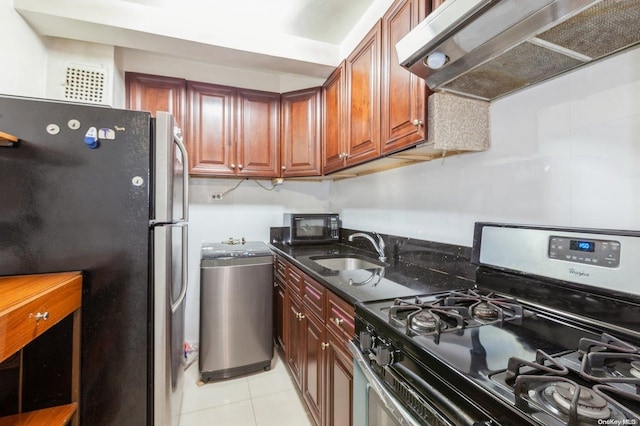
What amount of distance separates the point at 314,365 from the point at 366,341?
800 millimetres

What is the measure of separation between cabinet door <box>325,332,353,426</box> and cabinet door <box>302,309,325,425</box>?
0.28ft

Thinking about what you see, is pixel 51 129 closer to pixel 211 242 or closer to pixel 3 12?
pixel 3 12

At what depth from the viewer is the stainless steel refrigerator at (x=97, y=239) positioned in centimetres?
112

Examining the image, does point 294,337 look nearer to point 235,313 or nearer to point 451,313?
point 235,313

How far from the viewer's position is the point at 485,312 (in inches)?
36.3

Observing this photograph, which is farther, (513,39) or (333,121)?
(333,121)

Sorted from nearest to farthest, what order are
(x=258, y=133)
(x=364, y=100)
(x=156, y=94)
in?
(x=364, y=100) < (x=156, y=94) < (x=258, y=133)

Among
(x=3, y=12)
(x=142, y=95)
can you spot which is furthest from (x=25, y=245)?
(x=142, y=95)

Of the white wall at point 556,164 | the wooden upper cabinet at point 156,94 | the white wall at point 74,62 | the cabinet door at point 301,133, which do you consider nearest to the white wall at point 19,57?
the white wall at point 74,62

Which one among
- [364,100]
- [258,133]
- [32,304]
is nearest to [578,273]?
[364,100]

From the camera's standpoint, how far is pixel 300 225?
253 cm

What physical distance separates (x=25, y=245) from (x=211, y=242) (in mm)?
1536

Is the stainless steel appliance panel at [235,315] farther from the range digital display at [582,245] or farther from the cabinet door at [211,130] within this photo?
the range digital display at [582,245]

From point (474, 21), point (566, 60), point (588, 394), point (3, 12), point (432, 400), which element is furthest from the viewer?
point (3, 12)
